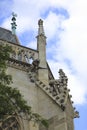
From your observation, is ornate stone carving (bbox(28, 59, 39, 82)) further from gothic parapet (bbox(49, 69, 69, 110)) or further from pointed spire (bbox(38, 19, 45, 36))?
pointed spire (bbox(38, 19, 45, 36))

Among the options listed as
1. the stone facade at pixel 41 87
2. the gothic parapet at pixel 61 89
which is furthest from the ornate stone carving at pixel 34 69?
the gothic parapet at pixel 61 89

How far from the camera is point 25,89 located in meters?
13.8

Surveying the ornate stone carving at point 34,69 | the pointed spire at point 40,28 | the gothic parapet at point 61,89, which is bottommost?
the gothic parapet at point 61,89

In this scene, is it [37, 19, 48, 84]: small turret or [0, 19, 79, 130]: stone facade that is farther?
[37, 19, 48, 84]: small turret

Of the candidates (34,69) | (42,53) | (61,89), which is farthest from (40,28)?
(61,89)

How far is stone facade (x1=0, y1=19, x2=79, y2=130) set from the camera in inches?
502

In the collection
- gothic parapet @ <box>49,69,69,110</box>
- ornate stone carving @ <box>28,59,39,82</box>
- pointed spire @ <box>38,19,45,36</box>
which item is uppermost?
pointed spire @ <box>38,19,45,36</box>

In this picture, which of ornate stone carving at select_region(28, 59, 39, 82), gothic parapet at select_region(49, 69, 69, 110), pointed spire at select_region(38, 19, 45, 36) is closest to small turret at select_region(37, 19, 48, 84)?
pointed spire at select_region(38, 19, 45, 36)

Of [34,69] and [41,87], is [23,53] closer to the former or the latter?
[34,69]

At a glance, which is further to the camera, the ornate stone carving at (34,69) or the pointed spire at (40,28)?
the pointed spire at (40,28)

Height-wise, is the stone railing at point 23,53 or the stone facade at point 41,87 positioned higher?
the stone railing at point 23,53

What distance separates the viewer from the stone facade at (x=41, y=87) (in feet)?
41.8

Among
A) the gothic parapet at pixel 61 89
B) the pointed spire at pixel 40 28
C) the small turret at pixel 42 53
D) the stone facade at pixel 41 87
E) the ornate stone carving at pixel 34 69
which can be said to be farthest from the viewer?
the pointed spire at pixel 40 28

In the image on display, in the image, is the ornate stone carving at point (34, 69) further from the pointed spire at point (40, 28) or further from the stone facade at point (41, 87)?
the pointed spire at point (40, 28)
